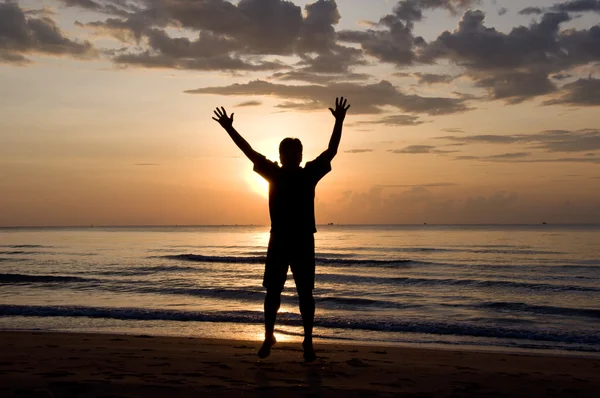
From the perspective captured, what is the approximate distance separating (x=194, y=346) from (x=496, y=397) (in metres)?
4.93

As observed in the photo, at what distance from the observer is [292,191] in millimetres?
5816

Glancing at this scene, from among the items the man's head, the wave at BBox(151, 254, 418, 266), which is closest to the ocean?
the wave at BBox(151, 254, 418, 266)

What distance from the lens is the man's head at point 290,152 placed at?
19.4 ft

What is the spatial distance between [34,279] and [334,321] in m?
14.9

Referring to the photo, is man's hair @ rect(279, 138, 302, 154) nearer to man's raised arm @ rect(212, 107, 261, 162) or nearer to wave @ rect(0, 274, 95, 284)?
man's raised arm @ rect(212, 107, 261, 162)

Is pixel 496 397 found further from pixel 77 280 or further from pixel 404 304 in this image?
pixel 77 280

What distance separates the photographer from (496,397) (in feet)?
17.4

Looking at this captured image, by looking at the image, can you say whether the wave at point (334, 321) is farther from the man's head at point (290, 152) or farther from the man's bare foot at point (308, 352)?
the man's head at point (290, 152)

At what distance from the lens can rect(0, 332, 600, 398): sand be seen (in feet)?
16.7

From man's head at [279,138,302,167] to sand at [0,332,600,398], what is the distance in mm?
2101

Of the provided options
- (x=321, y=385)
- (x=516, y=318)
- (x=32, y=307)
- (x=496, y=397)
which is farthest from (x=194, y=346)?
(x=516, y=318)

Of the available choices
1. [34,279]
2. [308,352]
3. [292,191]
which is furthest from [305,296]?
[34,279]

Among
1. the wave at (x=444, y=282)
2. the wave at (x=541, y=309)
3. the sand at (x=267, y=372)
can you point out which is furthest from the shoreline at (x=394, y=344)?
the wave at (x=444, y=282)

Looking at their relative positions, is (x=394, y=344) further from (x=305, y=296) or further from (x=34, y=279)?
(x=34, y=279)
